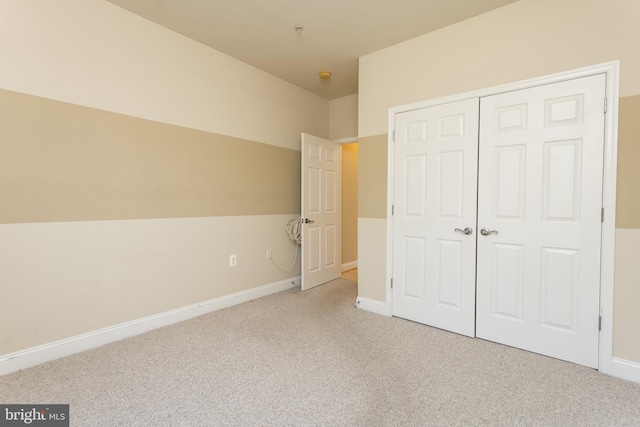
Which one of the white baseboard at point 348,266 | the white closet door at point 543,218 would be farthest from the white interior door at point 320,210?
the white closet door at point 543,218

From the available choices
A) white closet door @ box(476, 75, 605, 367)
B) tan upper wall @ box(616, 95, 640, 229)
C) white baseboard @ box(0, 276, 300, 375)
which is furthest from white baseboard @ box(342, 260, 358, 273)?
tan upper wall @ box(616, 95, 640, 229)

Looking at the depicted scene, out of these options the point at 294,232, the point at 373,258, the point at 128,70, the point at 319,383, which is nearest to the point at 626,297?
the point at 373,258

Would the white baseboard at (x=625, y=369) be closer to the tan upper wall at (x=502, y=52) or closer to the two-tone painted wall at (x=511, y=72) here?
the two-tone painted wall at (x=511, y=72)

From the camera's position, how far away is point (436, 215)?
9.13 feet

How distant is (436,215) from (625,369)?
160 centimetres

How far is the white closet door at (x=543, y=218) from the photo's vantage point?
209 cm

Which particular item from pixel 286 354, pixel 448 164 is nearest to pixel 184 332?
pixel 286 354

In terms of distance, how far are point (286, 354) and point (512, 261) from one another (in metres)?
1.94

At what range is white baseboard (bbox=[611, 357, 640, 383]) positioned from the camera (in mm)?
1951

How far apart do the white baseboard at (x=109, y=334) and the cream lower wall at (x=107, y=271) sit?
5 centimetres

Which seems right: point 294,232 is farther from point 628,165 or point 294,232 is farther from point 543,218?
point 628,165

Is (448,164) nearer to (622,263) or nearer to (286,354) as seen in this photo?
(622,263)

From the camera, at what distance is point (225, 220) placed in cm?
331

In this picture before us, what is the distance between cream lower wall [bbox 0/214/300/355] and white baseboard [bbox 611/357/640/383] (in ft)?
10.6
